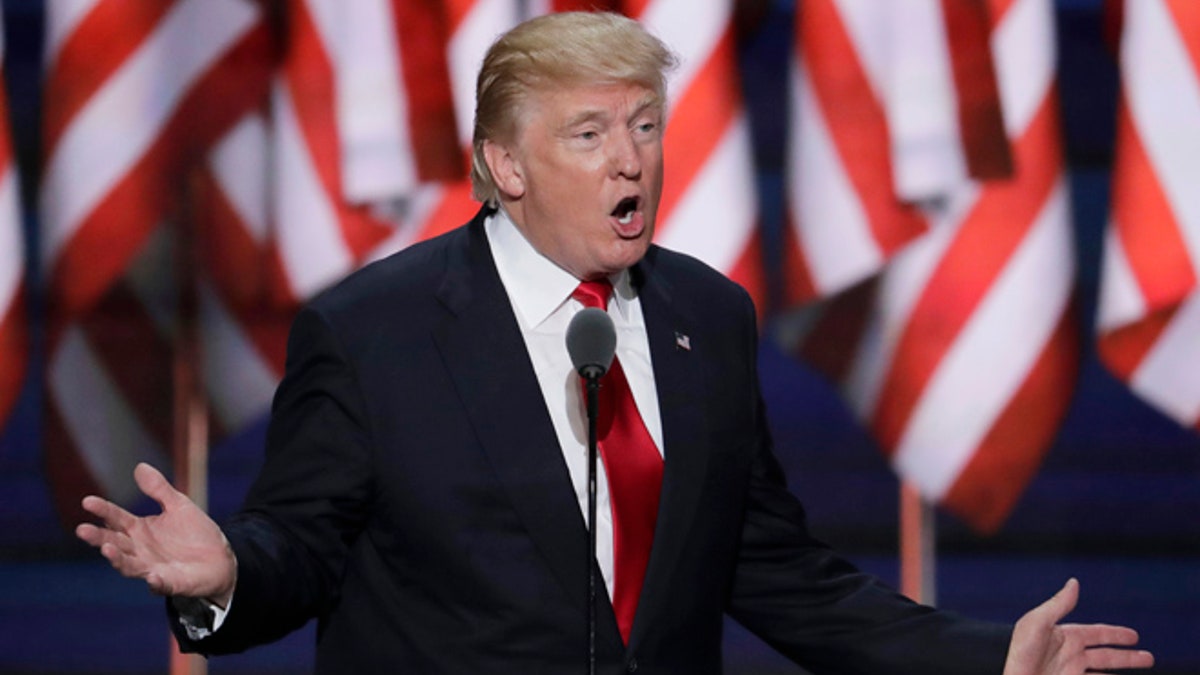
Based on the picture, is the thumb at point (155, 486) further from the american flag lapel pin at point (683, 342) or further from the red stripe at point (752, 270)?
the red stripe at point (752, 270)

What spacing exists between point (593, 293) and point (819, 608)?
453mm

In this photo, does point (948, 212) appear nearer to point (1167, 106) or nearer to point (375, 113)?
point (1167, 106)

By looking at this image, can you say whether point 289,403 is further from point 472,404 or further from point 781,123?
point 781,123

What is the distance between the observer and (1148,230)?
11.9 ft

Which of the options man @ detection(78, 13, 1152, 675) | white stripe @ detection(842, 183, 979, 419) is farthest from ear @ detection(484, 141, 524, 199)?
A: white stripe @ detection(842, 183, 979, 419)

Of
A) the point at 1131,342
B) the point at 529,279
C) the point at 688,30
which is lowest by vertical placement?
the point at 1131,342

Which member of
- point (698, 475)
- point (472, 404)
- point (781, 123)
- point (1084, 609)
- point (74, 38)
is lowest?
point (1084, 609)

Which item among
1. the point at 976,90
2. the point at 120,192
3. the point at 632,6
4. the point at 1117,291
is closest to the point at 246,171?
the point at 120,192

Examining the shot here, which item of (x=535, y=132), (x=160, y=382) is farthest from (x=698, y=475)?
(x=160, y=382)

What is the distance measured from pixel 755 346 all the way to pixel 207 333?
7.71 ft

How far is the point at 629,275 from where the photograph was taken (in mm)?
1828

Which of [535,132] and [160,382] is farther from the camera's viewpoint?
[160,382]

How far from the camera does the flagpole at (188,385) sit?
3.88 meters

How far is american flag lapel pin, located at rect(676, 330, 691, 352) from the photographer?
1766 millimetres
